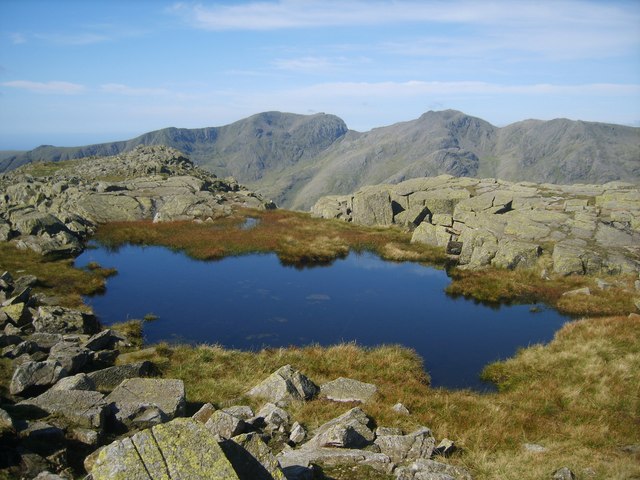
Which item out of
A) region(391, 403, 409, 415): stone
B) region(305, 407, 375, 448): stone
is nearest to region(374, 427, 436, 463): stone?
region(305, 407, 375, 448): stone

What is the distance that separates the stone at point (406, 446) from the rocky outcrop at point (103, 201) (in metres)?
37.8

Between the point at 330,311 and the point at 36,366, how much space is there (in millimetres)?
18370

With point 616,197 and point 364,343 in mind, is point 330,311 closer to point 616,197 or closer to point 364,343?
point 364,343

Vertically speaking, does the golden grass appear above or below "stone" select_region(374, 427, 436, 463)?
below

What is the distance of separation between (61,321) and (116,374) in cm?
775

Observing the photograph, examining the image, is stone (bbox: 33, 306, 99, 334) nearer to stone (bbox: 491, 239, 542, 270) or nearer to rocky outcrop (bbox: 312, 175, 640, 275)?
rocky outcrop (bbox: 312, 175, 640, 275)

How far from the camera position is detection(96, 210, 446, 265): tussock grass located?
44.9 m

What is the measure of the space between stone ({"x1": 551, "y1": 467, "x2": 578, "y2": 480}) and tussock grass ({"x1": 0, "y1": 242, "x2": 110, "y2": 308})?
28.3 meters

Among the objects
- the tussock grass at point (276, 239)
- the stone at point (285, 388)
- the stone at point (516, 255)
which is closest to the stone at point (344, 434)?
the stone at point (285, 388)

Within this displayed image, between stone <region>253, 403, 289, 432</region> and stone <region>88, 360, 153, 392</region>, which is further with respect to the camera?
stone <region>88, 360, 153, 392</region>

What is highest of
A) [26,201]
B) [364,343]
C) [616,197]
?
[616,197]

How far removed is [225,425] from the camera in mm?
11953

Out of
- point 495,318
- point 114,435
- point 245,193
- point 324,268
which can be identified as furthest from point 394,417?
point 245,193

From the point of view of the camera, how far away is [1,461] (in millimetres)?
9516
